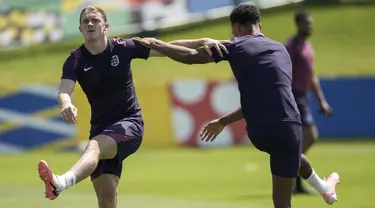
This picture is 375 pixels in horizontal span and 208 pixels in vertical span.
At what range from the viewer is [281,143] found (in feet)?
29.0

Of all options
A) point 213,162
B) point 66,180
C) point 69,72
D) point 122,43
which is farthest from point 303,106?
point 66,180

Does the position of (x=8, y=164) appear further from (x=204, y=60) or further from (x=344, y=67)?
(x=344, y=67)

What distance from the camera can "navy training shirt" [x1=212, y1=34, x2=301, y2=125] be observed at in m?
8.81

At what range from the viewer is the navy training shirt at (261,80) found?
8.81 meters

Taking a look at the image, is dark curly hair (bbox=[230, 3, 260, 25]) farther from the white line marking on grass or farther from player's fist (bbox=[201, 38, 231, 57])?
the white line marking on grass

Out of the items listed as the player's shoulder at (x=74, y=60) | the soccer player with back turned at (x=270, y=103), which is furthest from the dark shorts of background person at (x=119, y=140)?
the soccer player with back turned at (x=270, y=103)

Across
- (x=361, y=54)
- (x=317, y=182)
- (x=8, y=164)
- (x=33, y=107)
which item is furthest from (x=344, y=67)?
(x=317, y=182)

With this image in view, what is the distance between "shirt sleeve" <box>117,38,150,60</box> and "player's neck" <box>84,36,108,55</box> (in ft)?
0.56

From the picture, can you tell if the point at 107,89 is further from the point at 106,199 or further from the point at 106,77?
the point at 106,199

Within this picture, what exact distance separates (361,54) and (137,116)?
24.3 metres

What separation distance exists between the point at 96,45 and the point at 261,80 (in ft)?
5.46

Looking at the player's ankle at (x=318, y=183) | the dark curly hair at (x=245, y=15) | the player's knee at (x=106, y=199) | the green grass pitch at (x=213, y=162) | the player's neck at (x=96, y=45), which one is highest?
the dark curly hair at (x=245, y=15)

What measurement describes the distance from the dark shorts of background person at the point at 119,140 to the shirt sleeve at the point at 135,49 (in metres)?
0.63

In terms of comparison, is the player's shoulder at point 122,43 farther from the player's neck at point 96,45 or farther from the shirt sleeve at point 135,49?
the player's neck at point 96,45
